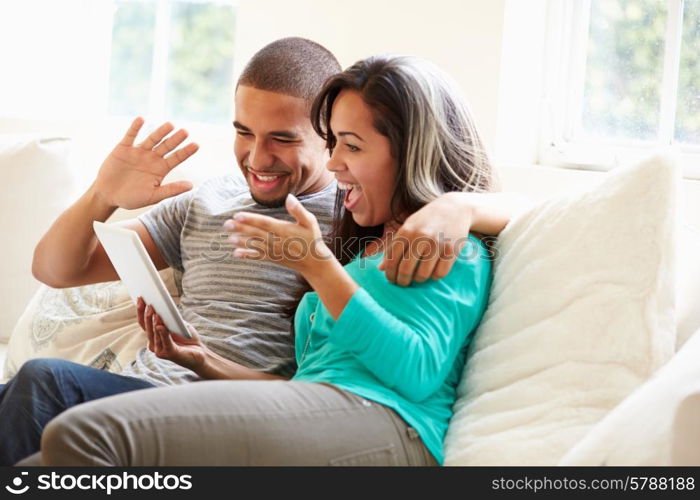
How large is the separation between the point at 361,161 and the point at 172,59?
1.98 m

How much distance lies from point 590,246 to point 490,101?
88cm

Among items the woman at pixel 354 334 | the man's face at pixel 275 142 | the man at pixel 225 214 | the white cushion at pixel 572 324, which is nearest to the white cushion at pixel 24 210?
the man at pixel 225 214

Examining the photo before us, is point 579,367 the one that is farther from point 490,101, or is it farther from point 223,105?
point 223,105

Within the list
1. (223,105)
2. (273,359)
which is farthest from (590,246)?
(223,105)

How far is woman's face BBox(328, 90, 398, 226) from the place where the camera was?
159cm

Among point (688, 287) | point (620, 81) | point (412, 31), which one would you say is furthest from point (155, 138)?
point (620, 81)

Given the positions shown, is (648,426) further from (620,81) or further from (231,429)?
(620,81)

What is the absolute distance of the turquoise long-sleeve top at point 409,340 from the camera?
4.50ft

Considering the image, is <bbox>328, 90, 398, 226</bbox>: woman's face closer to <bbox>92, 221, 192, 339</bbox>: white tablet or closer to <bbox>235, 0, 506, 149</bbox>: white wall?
<bbox>92, 221, 192, 339</bbox>: white tablet

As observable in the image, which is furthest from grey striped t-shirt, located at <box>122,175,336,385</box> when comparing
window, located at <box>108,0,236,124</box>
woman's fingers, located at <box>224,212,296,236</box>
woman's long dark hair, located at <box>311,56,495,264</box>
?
window, located at <box>108,0,236,124</box>

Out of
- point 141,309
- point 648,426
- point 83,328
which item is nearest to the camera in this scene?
point 648,426

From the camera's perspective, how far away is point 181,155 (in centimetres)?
186

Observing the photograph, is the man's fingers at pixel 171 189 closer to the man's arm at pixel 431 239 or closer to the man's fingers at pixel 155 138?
the man's fingers at pixel 155 138

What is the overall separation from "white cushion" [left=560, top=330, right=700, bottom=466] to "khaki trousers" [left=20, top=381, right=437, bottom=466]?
28cm
